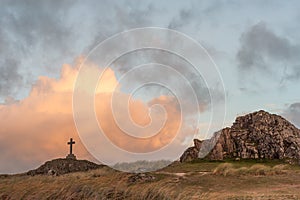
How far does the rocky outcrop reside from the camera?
25.1 meters

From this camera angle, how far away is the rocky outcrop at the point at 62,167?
25.1 m

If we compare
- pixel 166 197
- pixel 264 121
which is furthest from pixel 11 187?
pixel 264 121

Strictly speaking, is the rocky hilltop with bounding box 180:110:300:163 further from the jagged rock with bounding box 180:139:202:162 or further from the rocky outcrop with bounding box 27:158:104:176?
the rocky outcrop with bounding box 27:158:104:176

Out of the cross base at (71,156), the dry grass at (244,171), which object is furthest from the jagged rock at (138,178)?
the cross base at (71,156)

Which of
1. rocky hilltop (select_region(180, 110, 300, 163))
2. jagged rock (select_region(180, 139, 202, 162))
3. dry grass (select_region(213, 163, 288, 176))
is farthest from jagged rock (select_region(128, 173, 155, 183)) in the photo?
jagged rock (select_region(180, 139, 202, 162))

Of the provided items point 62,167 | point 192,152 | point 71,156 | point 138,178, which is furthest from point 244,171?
point 192,152

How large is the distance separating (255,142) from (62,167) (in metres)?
23.6

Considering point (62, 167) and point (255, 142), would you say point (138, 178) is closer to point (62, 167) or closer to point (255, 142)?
point (62, 167)

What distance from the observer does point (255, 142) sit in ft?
137

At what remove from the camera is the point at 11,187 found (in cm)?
1415

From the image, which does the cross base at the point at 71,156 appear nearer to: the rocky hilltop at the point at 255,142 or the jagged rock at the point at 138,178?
the jagged rock at the point at 138,178

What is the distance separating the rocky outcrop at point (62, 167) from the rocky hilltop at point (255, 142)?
581 inches

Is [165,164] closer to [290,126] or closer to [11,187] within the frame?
[11,187]

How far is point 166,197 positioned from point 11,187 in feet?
19.7
